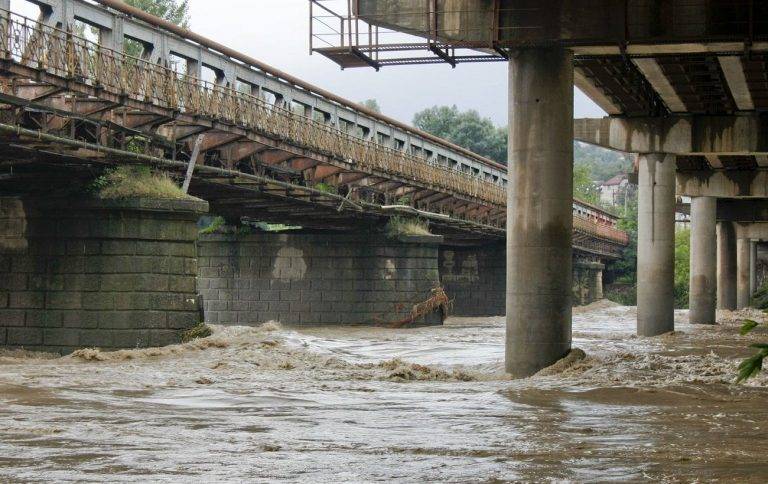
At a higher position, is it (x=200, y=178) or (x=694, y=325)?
(x=200, y=178)

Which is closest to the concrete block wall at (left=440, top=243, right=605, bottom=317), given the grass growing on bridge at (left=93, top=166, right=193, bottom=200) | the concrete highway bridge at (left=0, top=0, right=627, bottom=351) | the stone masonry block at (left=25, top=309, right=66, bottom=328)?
the concrete highway bridge at (left=0, top=0, right=627, bottom=351)

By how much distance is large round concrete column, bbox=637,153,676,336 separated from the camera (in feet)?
126

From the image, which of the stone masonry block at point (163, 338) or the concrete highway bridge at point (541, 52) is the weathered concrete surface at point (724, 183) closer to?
the concrete highway bridge at point (541, 52)

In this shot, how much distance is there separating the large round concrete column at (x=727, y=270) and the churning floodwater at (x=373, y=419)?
4705 cm

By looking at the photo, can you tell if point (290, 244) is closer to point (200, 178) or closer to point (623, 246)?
point (200, 178)

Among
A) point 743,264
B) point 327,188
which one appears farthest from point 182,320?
point 743,264

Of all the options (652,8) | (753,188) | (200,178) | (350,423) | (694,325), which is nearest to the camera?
(350,423)

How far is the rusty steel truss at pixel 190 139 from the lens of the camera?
1017 inches

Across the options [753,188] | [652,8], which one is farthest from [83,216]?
[753,188]

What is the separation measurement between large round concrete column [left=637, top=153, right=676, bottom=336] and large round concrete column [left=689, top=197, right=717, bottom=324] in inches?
503

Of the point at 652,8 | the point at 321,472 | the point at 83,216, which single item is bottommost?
the point at 321,472

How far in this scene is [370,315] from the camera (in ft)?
171

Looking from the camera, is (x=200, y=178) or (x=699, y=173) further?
(x=699, y=173)

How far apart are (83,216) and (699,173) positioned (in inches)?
1194
